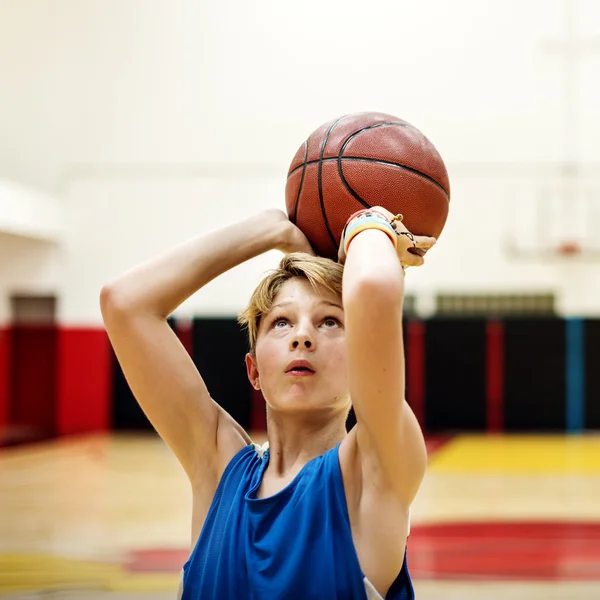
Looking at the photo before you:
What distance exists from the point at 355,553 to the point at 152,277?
0.65m

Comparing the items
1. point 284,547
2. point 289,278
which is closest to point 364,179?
point 289,278

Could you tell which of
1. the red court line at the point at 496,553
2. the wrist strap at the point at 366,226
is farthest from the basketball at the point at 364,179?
the red court line at the point at 496,553

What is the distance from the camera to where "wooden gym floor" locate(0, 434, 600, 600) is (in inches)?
148

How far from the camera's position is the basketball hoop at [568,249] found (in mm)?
10664

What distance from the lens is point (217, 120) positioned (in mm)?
11016

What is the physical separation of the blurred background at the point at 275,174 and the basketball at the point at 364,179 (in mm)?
8258

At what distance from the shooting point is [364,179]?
198 centimetres

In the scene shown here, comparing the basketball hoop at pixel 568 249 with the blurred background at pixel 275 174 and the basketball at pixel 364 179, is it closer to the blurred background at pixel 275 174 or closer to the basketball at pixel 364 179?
the blurred background at pixel 275 174

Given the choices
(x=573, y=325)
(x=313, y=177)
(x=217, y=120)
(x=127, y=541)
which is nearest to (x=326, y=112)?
(x=217, y=120)

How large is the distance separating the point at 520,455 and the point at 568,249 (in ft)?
10.1

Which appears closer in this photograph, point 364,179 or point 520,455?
point 364,179

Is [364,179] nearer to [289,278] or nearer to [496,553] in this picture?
[289,278]

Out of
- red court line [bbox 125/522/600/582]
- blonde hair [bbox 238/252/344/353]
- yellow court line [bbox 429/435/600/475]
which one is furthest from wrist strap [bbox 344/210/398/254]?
yellow court line [bbox 429/435/600/475]

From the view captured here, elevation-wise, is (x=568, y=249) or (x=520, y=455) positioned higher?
(x=568, y=249)
